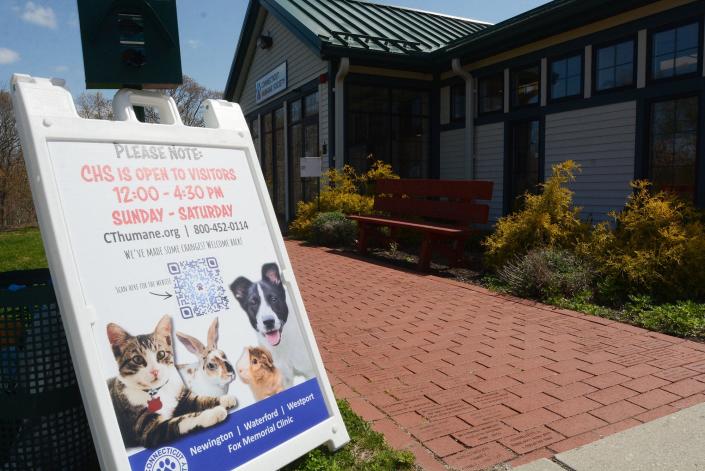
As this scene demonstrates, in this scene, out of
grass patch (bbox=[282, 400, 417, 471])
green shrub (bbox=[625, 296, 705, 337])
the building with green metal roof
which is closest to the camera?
grass patch (bbox=[282, 400, 417, 471])

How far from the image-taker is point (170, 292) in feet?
7.13

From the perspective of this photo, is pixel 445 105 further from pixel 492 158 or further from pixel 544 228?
pixel 544 228

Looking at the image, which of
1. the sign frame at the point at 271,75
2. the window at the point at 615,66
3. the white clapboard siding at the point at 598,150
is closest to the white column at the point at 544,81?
the white clapboard siding at the point at 598,150

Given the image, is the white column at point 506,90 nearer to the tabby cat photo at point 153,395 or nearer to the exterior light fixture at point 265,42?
the exterior light fixture at point 265,42

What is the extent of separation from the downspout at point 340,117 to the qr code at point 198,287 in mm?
9084

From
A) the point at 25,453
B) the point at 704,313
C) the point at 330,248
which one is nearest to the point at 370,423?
the point at 25,453

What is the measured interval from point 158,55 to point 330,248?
7293 millimetres

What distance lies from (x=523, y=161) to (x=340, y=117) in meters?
3.83

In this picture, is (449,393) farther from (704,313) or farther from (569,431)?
(704,313)

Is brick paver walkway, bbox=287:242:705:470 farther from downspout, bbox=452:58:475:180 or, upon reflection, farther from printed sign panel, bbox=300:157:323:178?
downspout, bbox=452:58:475:180

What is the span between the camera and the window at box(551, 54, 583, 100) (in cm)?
895

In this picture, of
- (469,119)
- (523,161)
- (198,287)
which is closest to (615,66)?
(523,161)

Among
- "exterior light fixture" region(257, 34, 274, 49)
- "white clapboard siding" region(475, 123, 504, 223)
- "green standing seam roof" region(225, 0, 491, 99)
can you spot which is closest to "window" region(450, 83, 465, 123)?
"white clapboard siding" region(475, 123, 504, 223)

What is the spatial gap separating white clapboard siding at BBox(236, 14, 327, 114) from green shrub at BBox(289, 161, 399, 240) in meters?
2.32
